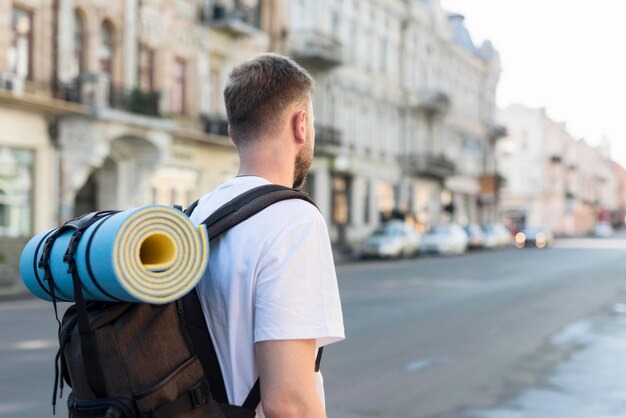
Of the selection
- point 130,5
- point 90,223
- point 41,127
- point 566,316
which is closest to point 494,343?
point 566,316

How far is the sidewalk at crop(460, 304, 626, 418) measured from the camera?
6781 mm

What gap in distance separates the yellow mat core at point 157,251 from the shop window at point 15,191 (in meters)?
19.4

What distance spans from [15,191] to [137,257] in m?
20.2

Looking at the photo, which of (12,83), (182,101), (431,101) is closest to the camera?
(12,83)

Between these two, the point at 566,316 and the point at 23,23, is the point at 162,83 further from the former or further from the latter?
the point at 566,316

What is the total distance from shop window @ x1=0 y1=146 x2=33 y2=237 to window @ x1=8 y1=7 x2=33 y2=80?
211 cm

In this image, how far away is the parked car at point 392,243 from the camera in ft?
112

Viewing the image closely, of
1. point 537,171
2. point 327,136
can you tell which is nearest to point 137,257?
point 327,136

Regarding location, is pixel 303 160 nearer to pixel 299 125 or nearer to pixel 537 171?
pixel 299 125

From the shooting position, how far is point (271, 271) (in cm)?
183

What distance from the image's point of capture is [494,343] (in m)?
10.6

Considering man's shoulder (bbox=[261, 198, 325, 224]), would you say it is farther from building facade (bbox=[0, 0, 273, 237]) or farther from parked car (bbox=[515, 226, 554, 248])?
parked car (bbox=[515, 226, 554, 248])

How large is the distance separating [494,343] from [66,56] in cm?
1559

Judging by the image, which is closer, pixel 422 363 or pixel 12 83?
pixel 422 363
